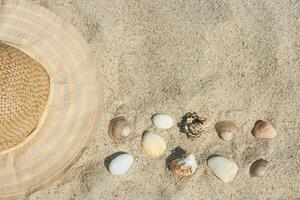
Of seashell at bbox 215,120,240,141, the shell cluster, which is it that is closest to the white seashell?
the shell cluster

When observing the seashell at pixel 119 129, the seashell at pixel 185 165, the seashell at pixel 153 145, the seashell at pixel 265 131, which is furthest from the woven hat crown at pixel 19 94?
the seashell at pixel 265 131

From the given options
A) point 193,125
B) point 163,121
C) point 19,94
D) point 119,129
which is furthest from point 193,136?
point 19,94

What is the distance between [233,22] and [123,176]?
1.05m

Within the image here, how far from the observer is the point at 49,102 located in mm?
2037

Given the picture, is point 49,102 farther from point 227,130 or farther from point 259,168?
point 259,168

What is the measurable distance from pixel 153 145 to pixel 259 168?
576 millimetres

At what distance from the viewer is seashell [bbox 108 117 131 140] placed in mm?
2361

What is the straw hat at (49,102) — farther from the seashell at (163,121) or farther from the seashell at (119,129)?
the seashell at (163,121)

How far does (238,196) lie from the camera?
2365 mm

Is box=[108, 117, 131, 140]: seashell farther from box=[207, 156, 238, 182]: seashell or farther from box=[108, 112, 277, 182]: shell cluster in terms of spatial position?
box=[207, 156, 238, 182]: seashell

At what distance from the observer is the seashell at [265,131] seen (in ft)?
7.72

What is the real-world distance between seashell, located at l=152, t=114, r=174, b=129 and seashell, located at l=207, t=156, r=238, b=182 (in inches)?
11.6

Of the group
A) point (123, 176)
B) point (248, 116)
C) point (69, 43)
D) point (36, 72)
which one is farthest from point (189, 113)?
point (36, 72)

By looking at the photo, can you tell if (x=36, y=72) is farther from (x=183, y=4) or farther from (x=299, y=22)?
(x=299, y=22)
